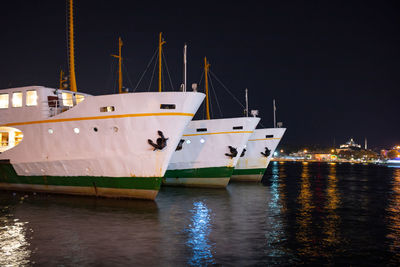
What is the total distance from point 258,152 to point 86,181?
20538 millimetres

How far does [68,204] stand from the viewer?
60.5ft

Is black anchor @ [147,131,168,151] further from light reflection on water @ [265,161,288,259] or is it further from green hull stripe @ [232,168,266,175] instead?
green hull stripe @ [232,168,266,175]

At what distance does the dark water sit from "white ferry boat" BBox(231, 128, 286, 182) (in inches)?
599

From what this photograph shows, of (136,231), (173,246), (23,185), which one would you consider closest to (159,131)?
(136,231)

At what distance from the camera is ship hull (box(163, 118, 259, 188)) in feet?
92.5

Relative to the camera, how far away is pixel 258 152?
120ft

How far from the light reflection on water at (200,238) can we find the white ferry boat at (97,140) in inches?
138

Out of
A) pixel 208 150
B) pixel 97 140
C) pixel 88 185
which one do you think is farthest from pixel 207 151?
pixel 97 140

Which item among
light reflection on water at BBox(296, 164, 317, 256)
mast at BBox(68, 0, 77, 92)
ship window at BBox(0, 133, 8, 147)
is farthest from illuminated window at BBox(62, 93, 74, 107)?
light reflection on water at BBox(296, 164, 317, 256)

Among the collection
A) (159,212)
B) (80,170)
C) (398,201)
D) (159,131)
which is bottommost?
(398,201)

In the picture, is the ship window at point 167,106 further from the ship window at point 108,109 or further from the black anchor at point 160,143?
the ship window at point 108,109

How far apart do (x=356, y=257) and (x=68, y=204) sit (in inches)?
547

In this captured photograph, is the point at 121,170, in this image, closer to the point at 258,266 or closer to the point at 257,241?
the point at 257,241

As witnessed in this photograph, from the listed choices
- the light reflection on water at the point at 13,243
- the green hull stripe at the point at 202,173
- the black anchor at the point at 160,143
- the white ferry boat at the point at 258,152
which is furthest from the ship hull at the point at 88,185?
the white ferry boat at the point at 258,152
